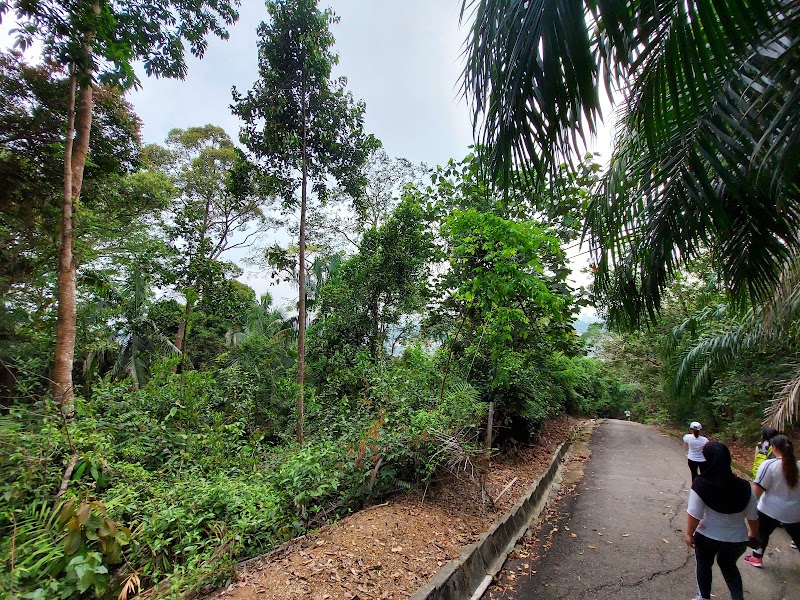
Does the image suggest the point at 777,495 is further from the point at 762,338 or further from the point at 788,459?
the point at 762,338

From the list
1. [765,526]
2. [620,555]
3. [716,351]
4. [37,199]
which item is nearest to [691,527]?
[765,526]

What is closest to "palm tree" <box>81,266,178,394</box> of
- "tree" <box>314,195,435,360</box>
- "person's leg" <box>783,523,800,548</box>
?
"tree" <box>314,195,435,360</box>

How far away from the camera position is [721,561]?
8.57 ft

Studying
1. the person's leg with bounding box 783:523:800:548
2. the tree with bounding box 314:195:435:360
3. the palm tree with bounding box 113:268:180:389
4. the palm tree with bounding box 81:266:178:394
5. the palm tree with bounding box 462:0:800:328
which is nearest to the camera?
the palm tree with bounding box 462:0:800:328

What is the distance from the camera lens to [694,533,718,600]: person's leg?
2658mm

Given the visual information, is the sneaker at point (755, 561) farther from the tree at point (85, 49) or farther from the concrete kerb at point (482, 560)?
the tree at point (85, 49)

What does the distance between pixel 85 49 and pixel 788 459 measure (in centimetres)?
803

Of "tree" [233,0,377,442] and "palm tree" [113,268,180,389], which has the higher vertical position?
"tree" [233,0,377,442]

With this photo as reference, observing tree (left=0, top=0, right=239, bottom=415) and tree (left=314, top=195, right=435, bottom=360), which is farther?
tree (left=314, top=195, right=435, bottom=360)

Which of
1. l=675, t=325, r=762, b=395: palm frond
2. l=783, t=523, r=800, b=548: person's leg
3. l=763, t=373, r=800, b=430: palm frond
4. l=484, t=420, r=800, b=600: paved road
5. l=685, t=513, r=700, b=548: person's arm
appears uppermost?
l=675, t=325, r=762, b=395: palm frond

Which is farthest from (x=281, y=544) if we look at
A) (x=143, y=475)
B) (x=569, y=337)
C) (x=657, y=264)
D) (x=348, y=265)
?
(x=348, y=265)

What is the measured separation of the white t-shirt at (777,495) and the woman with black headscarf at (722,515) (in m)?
0.77

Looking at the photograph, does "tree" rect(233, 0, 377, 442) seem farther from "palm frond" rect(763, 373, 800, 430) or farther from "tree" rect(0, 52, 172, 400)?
"palm frond" rect(763, 373, 800, 430)

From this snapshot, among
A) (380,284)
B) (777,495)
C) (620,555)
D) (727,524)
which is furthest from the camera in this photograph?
(380,284)
